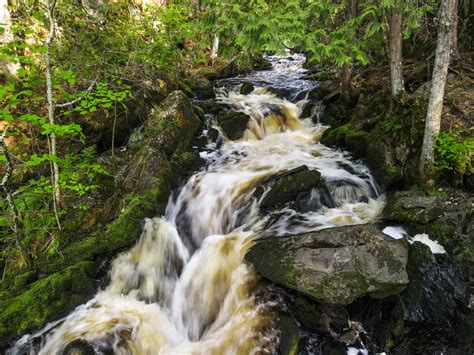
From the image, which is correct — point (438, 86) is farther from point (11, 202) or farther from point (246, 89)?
point (246, 89)

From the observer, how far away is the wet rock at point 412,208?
5371mm

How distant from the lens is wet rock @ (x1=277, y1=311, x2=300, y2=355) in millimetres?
4125

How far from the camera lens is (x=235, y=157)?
31.7 ft

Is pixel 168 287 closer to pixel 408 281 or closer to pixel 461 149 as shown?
pixel 408 281

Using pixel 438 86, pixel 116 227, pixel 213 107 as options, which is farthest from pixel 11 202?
pixel 213 107

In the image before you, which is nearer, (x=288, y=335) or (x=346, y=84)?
(x=288, y=335)

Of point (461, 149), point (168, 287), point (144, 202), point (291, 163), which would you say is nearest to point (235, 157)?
point (291, 163)

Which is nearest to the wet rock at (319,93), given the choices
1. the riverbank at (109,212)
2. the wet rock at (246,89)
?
the wet rock at (246,89)

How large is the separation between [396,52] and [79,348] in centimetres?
917

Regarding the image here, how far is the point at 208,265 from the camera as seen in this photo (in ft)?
19.2

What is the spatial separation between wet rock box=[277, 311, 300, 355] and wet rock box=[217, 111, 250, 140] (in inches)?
292

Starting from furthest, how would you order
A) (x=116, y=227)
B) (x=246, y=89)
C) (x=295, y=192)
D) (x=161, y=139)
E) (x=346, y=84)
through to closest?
(x=246, y=89)
(x=346, y=84)
(x=161, y=139)
(x=295, y=192)
(x=116, y=227)

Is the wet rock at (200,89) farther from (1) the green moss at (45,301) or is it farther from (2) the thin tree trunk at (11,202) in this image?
(1) the green moss at (45,301)

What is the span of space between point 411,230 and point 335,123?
6131mm
